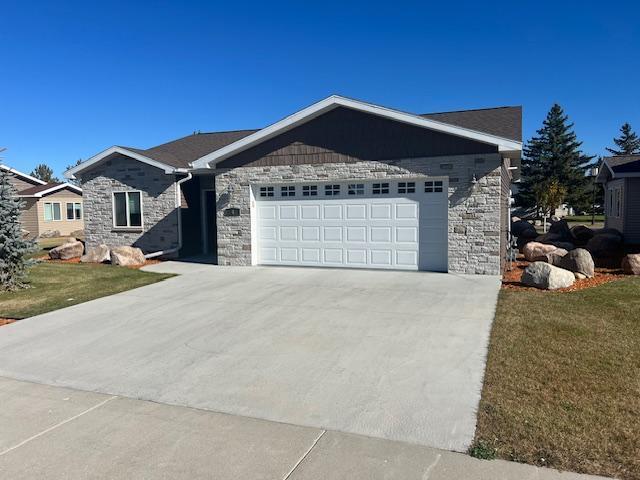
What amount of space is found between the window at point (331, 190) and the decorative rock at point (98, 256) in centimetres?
782

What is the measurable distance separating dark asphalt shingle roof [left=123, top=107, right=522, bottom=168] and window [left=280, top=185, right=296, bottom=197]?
4458mm

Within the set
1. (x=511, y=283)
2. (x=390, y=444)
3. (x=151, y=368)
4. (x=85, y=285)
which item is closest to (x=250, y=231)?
(x=85, y=285)

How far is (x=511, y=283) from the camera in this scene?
1066 centimetres

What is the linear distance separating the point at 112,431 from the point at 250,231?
10.0m

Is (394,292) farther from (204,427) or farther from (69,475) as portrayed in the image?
(69,475)

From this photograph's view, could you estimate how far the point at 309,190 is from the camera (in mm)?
13594

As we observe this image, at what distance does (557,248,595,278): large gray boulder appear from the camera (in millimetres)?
11211

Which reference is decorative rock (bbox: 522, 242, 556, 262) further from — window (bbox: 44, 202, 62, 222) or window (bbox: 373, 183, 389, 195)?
window (bbox: 44, 202, 62, 222)

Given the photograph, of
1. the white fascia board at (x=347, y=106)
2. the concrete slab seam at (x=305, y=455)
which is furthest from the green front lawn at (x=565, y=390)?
the white fascia board at (x=347, y=106)

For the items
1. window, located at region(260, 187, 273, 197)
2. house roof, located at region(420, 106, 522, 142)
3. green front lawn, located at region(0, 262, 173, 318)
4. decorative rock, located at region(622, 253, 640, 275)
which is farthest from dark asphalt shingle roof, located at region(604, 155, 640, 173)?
green front lawn, located at region(0, 262, 173, 318)

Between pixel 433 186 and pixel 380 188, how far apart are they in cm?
136

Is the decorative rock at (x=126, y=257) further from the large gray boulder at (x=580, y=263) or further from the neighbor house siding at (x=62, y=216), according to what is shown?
the neighbor house siding at (x=62, y=216)

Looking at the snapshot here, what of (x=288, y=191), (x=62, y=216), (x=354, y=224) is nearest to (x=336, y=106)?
(x=288, y=191)

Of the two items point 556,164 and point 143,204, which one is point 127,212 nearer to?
point 143,204
